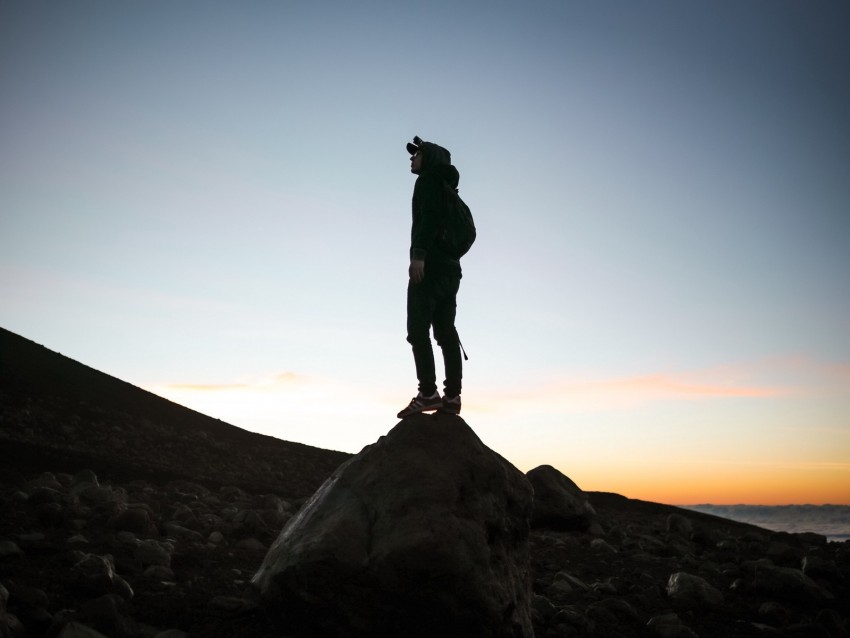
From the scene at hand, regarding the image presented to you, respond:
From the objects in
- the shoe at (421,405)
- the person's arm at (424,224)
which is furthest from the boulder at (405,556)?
the person's arm at (424,224)

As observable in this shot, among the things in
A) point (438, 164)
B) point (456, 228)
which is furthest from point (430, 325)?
point (438, 164)

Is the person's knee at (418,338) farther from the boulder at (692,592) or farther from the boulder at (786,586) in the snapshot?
the boulder at (786,586)

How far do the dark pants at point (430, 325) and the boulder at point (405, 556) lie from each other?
2.73 feet

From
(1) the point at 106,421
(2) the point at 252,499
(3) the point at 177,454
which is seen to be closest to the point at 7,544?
(2) the point at 252,499

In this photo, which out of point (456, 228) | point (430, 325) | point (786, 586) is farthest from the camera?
point (786, 586)

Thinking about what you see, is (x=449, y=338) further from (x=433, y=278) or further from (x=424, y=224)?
(x=424, y=224)

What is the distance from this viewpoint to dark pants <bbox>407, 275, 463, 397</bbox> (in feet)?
23.1

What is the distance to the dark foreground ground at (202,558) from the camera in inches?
243

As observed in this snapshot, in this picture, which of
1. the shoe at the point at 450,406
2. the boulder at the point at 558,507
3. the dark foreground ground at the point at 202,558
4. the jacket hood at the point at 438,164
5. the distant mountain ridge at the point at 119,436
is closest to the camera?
the dark foreground ground at the point at 202,558

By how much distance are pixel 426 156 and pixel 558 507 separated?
10238mm

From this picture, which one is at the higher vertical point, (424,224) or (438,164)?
(438,164)

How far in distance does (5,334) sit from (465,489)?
Answer: 99.8 feet

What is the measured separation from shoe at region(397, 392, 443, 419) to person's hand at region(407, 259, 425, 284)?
1242 mm

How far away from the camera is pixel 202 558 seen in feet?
27.1
